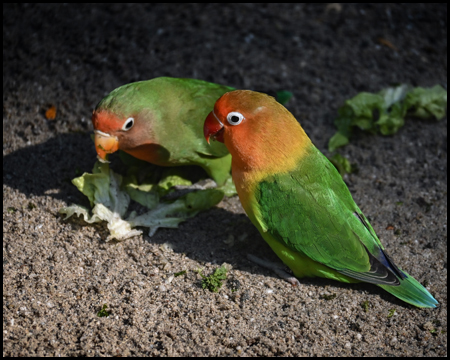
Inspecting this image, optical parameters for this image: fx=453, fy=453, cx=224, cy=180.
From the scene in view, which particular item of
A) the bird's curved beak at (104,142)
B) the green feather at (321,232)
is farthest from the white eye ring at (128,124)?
the green feather at (321,232)

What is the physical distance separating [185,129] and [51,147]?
5.18ft

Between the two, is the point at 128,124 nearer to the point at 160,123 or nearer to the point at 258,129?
the point at 160,123

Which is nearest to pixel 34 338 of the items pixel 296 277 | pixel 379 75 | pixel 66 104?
pixel 296 277

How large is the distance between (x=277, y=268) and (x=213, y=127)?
4.17 feet

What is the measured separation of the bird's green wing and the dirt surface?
30 centimetres

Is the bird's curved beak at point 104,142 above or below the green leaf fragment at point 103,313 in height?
above

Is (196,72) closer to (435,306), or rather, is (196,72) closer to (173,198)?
(173,198)

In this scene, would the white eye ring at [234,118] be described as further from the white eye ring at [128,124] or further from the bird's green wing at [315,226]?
the white eye ring at [128,124]

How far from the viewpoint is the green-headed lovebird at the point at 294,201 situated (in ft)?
11.2

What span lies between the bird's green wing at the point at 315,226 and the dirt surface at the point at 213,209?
30cm

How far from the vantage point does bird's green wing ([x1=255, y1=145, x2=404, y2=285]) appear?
3434mm

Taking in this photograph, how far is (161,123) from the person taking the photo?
420 centimetres

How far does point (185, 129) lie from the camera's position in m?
4.27

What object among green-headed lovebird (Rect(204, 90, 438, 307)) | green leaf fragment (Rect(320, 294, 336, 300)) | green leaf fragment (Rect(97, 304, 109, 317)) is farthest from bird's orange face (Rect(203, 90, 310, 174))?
green leaf fragment (Rect(97, 304, 109, 317))
